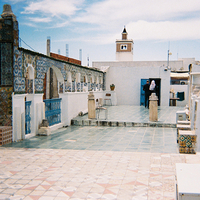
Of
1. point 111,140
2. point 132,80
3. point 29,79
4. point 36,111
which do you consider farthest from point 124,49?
point 111,140

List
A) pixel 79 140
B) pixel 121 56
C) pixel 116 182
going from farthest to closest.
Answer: pixel 121 56, pixel 79 140, pixel 116 182

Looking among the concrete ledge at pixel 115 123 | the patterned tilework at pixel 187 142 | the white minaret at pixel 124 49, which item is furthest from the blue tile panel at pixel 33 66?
the white minaret at pixel 124 49

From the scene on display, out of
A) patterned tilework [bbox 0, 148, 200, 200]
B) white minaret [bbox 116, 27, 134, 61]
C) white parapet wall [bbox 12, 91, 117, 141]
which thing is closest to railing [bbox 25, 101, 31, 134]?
white parapet wall [bbox 12, 91, 117, 141]

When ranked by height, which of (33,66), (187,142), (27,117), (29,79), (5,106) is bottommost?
(187,142)

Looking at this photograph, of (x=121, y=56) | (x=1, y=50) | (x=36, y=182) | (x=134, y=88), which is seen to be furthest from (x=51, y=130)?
(x=121, y=56)

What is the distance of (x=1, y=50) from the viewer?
725cm

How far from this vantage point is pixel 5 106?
7.25 meters

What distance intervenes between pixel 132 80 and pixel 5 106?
1304 centimetres

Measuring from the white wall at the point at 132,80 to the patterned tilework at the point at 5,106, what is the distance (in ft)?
42.0

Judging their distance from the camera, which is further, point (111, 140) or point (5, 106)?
point (111, 140)

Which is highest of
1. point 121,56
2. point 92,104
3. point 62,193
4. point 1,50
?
point 121,56

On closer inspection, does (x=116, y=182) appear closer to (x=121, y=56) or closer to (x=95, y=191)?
(x=95, y=191)

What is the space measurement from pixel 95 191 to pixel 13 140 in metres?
4.22

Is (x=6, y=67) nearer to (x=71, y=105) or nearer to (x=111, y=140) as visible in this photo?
(x=111, y=140)
